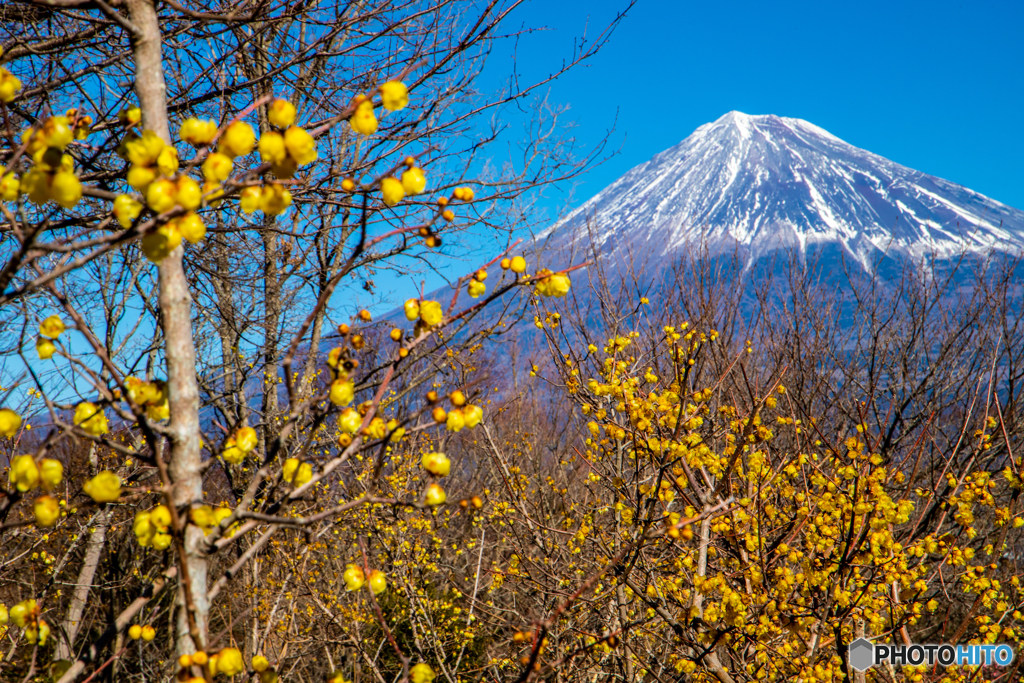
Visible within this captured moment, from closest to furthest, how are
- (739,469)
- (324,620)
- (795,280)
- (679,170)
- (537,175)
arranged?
(739,469)
(537,175)
(324,620)
(795,280)
(679,170)

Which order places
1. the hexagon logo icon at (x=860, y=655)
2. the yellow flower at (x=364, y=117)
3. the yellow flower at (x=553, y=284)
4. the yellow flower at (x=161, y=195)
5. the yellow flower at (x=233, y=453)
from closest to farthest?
the yellow flower at (x=161, y=195), the yellow flower at (x=364, y=117), the yellow flower at (x=233, y=453), the yellow flower at (x=553, y=284), the hexagon logo icon at (x=860, y=655)

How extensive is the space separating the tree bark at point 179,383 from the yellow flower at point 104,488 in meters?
0.11

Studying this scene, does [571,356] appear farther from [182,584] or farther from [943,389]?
[943,389]

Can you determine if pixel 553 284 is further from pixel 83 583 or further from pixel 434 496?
pixel 83 583

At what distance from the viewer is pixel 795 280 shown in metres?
10.0

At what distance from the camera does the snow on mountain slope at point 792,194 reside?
83.2m

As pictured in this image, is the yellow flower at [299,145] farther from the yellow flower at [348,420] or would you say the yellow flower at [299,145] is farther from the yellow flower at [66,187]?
the yellow flower at [348,420]

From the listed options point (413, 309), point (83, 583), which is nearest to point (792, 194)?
point (83, 583)

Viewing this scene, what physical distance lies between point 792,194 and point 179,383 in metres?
118

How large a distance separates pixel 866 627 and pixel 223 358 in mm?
8524

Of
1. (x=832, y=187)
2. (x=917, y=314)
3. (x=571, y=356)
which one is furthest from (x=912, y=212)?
(x=571, y=356)

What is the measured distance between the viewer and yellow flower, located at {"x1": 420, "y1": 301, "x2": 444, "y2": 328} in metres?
1.31

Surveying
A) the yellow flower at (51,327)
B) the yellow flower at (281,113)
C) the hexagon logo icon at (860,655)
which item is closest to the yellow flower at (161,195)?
the yellow flower at (281,113)

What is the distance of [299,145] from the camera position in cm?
105
